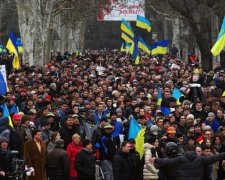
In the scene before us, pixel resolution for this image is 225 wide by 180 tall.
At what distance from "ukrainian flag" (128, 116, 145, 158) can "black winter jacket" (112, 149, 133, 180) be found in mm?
1074

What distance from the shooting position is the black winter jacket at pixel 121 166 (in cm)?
1697

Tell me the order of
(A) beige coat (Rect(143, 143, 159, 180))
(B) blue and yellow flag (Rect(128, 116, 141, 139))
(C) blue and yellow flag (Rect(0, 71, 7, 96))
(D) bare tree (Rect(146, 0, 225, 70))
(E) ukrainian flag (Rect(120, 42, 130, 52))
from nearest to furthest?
(A) beige coat (Rect(143, 143, 159, 180))
(B) blue and yellow flag (Rect(128, 116, 141, 139))
(C) blue and yellow flag (Rect(0, 71, 7, 96))
(D) bare tree (Rect(146, 0, 225, 70))
(E) ukrainian flag (Rect(120, 42, 130, 52))

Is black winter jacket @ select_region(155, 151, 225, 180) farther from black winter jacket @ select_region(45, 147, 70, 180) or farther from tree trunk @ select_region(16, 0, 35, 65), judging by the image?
tree trunk @ select_region(16, 0, 35, 65)

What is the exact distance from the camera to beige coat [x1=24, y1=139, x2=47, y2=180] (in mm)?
17047

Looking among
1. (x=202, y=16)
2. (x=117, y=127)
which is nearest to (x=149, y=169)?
(x=117, y=127)

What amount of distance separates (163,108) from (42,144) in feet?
23.0

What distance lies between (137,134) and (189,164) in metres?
4.57

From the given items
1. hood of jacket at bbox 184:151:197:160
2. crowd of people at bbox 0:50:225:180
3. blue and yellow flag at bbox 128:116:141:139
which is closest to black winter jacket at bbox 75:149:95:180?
crowd of people at bbox 0:50:225:180

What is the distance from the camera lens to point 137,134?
62.5ft

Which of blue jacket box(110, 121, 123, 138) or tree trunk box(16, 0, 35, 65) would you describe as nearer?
blue jacket box(110, 121, 123, 138)

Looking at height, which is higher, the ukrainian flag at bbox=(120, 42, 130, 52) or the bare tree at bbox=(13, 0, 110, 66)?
the bare tree at bbox=(13, 0, 110, 66)

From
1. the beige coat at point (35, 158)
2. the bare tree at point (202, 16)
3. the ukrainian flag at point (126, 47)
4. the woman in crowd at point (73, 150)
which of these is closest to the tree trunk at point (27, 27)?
the bare tree at point (202, 16)

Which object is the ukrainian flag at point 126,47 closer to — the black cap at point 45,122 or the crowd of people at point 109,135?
the crowd of people at point 109,135

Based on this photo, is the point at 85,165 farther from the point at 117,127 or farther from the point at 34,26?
the point at 34,26
